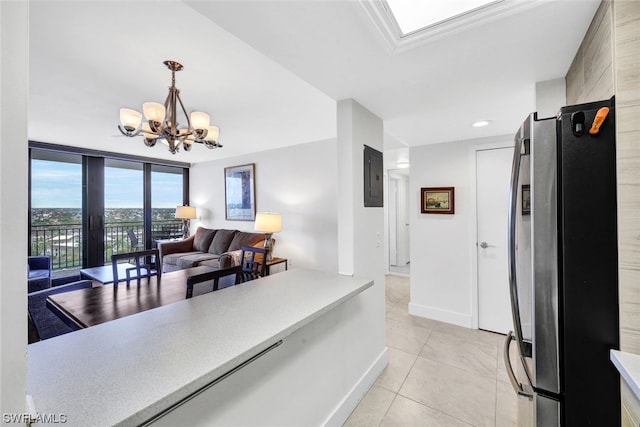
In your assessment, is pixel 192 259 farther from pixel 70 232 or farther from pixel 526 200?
pixel 526 200

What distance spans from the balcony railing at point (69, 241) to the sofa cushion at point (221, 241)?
174cm

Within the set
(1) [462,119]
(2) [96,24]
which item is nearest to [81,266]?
(2) [96,24]

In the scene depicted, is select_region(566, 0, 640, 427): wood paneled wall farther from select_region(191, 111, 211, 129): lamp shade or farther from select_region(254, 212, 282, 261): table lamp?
select_region(254, 212, 282, 261): table lamp

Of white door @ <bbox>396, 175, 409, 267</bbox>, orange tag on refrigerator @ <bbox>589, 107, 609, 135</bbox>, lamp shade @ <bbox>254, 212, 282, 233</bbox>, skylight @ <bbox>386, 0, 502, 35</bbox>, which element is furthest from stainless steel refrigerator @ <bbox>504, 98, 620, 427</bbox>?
white door @ <bbox>396, 175, 409, 267</bbox>

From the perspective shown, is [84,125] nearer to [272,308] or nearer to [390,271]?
[272,308]

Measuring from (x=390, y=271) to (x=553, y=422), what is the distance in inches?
185

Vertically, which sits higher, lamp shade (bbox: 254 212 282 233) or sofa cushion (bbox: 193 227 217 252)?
lamp shade (bbox: 254 212 282 233)

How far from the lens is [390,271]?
220 inches

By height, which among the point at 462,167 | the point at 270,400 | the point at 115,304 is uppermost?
the point at 462,167

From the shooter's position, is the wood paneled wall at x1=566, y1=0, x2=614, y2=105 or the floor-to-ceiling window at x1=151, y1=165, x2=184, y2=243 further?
the floor-to-ceiling window at x1=151, y1=165, x2=184, y2=243

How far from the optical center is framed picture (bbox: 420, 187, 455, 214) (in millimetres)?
3143

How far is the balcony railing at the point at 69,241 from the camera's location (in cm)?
444

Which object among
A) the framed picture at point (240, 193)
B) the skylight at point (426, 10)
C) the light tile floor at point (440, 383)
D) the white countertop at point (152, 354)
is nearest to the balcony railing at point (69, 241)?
the framed picture at point (240, 193)

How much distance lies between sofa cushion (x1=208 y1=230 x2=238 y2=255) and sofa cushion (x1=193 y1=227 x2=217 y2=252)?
0.17 metres
